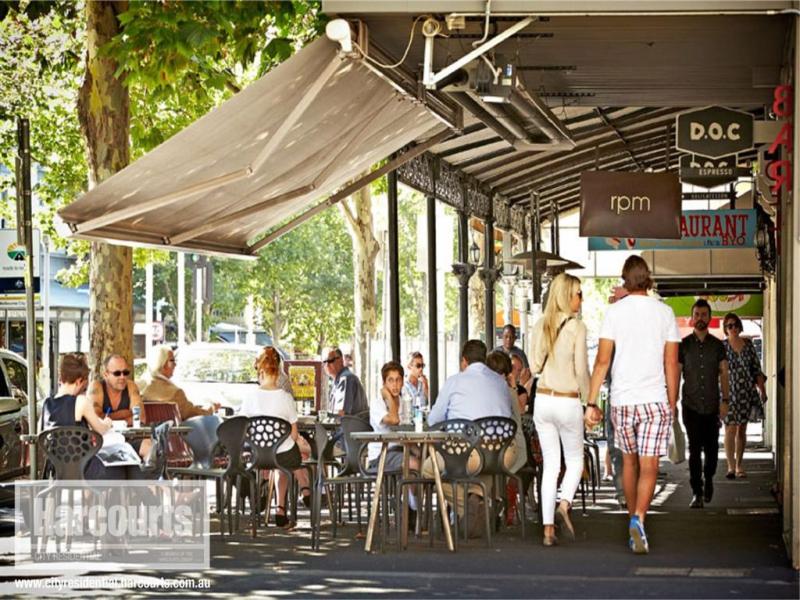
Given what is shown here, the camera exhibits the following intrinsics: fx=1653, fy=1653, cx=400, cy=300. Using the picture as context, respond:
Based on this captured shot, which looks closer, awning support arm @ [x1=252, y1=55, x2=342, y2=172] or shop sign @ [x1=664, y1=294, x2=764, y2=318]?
awning support arm @ [x1=252, y1=55, x2=342, y2=172]

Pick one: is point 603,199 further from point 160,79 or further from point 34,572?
point 34,572

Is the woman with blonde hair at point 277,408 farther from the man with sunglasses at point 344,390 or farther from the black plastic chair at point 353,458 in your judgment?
the man with sunglasses at point 344,390

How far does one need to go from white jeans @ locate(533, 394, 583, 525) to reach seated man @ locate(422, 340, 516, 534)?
669mm

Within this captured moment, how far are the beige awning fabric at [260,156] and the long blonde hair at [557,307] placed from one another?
205 cm

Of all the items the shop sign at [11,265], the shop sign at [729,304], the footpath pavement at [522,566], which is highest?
the shop sign at [729,304]

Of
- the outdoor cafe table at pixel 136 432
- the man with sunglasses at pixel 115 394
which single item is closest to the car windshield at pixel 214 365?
the man with sunglasses at pixel 115 394

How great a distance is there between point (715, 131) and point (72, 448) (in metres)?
6.86

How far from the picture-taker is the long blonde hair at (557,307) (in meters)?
12.4

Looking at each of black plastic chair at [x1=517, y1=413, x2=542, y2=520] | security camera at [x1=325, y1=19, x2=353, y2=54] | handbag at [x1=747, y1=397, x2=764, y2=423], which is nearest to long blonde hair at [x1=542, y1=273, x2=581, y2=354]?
black plastic chair at [x1=517, y1=413, x2=542, y2=520]

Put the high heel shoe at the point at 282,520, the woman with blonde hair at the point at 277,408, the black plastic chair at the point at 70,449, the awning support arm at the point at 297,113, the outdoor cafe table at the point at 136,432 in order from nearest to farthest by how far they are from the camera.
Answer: the awning support arm at the point at 297,113 < the black plastic chair at the point at 70,449 < the outdoor cafe table at the point at 136,432 < the woman with blonde hair at the point at 277,408 < the high heel shoe at the point at 282,520

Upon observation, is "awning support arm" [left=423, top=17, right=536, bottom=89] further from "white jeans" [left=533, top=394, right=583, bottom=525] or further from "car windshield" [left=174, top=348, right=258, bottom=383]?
"car windshield" [left=174, top=348, right=258, bottom=383]

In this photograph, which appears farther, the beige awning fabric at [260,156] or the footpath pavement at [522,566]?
the beige awning fabric at [260,156]

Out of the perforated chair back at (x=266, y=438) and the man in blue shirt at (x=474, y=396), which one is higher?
the man in blue shirt at (x=474, y=396)

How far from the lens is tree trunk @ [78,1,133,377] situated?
1616 cm
